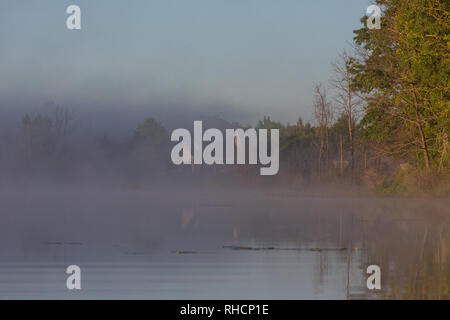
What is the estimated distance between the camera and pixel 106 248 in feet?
59.9

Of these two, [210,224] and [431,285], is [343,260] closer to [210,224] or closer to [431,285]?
[431,285]

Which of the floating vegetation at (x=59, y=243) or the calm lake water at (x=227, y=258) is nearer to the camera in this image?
the calm lake water at (x=227, y=258)

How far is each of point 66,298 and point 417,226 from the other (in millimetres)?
16622

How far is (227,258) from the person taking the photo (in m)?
16.2

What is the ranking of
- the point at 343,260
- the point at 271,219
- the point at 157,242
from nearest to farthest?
the point at 343,260, the point at 157,242, the point at 271,219

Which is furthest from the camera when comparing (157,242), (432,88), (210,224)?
(432,88)

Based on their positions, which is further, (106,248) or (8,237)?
(8,237)

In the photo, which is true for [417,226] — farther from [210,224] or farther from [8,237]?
[8,237]

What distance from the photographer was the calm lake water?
11484mm

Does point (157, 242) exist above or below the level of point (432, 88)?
below

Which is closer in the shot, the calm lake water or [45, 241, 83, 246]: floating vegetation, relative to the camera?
the calm lake water

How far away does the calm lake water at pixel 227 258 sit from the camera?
11.5 metres

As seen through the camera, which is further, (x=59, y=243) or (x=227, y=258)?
(x=59, y=243)

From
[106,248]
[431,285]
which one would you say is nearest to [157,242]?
[106,248]
